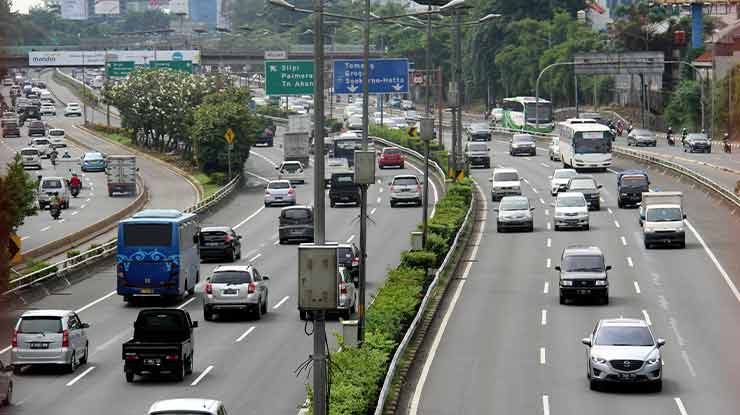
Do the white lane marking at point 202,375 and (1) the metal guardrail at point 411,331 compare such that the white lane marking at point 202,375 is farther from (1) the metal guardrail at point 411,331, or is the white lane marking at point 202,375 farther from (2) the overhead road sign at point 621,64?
(2) the overhead road sign at point 621,64

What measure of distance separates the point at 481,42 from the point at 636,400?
529ft

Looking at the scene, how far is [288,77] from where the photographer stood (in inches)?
4058

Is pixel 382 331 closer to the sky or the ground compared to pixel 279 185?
closer to the ground

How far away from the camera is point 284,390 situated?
3198 centimetres

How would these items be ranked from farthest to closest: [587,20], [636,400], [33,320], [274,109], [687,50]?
[587,20] → [274,109] → [687,50] → [33,320] → [636,400]

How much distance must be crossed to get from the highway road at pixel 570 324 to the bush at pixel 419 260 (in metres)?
1.30

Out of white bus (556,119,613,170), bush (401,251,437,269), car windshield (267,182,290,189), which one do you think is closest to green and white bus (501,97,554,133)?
white bus (556,119,613,170)

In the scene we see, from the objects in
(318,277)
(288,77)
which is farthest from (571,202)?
(318,277)

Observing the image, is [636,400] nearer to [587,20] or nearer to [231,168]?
[231,168]

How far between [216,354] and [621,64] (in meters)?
103

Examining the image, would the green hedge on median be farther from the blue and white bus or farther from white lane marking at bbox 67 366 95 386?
the blue and white bus

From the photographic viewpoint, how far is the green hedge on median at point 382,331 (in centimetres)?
2558

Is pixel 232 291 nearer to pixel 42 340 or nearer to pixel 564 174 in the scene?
pixel 42 340

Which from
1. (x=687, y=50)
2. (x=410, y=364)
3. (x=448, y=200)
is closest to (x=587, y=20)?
(x=687, y=50)
